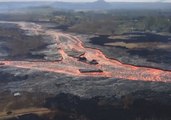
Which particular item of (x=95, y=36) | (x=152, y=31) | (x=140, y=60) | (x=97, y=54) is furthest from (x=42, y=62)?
(x=152, y=31)

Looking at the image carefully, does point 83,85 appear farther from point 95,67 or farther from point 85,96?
point 95,67

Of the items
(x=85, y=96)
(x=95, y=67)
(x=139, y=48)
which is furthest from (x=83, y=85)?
(x=139, y=48)

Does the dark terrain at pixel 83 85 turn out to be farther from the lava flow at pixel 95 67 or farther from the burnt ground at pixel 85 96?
the lava flow at pixel 95 67

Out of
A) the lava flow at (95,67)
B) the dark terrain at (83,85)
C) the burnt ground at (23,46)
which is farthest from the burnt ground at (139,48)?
the burnt ground at (23,46)

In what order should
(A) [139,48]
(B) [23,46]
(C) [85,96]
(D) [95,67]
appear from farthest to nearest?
(B) [23,46] < (A) [139,48] < (D) [95,67] < (C) [85,96]

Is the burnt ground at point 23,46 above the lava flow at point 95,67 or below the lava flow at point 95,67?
below

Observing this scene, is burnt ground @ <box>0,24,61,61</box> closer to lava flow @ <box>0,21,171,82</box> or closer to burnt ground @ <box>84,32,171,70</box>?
lava flow @ <box>0,21,171,82</box>
